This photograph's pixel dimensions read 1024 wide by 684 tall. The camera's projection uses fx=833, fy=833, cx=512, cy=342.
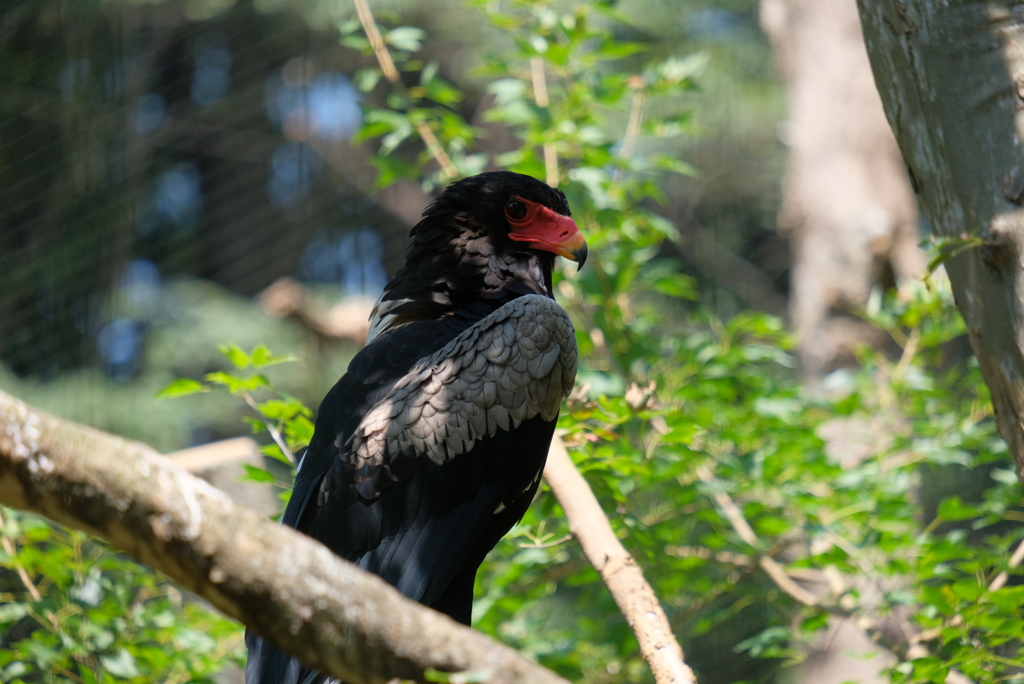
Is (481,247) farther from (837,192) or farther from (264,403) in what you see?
(837,192)

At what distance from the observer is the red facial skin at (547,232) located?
8.11 feet

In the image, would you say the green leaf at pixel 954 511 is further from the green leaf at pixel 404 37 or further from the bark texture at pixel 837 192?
the bark texture at pixel 837 192

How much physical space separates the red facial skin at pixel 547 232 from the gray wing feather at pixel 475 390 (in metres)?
0.36

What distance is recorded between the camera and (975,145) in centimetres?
173

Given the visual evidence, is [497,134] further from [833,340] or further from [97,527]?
[97,527]

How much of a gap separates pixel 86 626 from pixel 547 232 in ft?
5.70

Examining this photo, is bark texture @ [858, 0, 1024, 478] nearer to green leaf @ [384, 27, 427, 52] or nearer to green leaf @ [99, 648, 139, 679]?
green leaf @ [384, 27, 427, 52]

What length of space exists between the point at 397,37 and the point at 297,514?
1.64 m

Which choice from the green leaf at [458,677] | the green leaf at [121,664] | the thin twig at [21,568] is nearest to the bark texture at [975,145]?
the green leaf at [458,677]

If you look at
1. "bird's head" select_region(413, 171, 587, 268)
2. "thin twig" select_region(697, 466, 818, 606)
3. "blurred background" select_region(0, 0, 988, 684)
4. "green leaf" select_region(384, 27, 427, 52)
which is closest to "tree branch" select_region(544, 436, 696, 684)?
"bird's head" select_region(413, 171, 587, 268)

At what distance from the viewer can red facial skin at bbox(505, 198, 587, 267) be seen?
8.11 feet

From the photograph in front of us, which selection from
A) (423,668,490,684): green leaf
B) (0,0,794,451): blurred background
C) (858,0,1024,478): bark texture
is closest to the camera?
(423,668,490,684): green leaf

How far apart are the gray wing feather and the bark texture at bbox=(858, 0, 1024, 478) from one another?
36.7 inches

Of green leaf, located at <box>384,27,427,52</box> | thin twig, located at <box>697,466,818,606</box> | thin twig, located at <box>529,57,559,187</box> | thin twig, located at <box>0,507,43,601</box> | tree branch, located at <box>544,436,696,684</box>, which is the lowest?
thin twig, located at <box>697,466,818,606</box>
